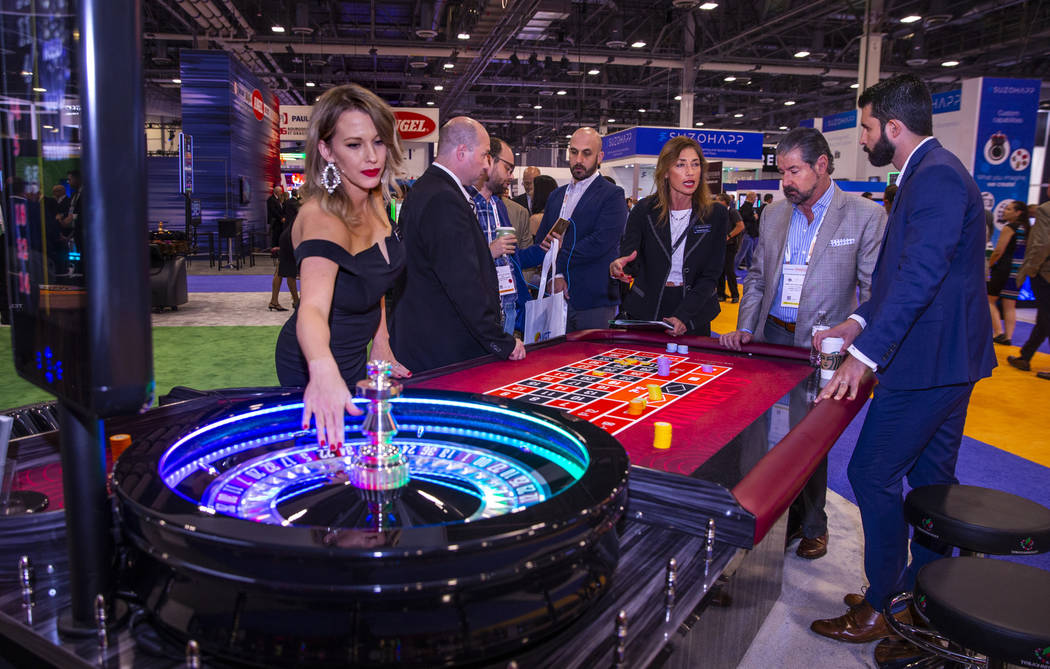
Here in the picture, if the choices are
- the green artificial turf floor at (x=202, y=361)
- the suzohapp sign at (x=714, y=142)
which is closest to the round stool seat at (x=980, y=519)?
the green artificial turf floor at (x=202, y=361)

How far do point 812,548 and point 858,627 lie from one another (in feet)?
2.16

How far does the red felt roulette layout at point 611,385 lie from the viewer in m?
1.89

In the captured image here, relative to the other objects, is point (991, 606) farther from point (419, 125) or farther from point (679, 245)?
point (419, 125)

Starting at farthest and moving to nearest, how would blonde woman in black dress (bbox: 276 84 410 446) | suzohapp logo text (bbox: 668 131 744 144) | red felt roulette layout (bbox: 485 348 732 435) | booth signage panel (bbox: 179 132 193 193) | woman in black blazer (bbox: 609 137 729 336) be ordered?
suzohapp logo text (bbox: 668 131 744 144)
booth signage panel (bbox: 179 132 193 193)
woman in black blazer (bbox: 609 137 729 336)
red felt roulette layout (bbox: 485 348 732 435)
blonde woman in black dress (bbox: 276 84 410 446)

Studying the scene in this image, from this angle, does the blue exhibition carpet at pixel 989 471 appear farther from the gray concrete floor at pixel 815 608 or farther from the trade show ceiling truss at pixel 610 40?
the trade show ceiling truss at pixel 610 40

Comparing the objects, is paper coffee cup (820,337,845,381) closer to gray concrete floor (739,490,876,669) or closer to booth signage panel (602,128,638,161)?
gray concrete floor (739,490,876,669)

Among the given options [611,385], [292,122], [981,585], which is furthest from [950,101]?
[292,122]

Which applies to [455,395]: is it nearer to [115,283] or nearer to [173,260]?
[115,283]

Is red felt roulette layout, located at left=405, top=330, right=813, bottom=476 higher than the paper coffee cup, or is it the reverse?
the paper coffee cup

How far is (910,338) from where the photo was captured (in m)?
2.05

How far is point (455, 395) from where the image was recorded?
113 centimetres

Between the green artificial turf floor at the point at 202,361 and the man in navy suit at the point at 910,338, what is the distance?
149 inches

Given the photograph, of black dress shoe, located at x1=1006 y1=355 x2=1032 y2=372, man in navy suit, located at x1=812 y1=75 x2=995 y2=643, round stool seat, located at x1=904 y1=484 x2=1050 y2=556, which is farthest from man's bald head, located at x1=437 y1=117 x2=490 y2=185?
black dress shoe, located at x1=1006 y1=355 x2=1032 y2=372

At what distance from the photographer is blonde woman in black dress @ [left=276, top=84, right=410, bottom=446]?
1475 mm
